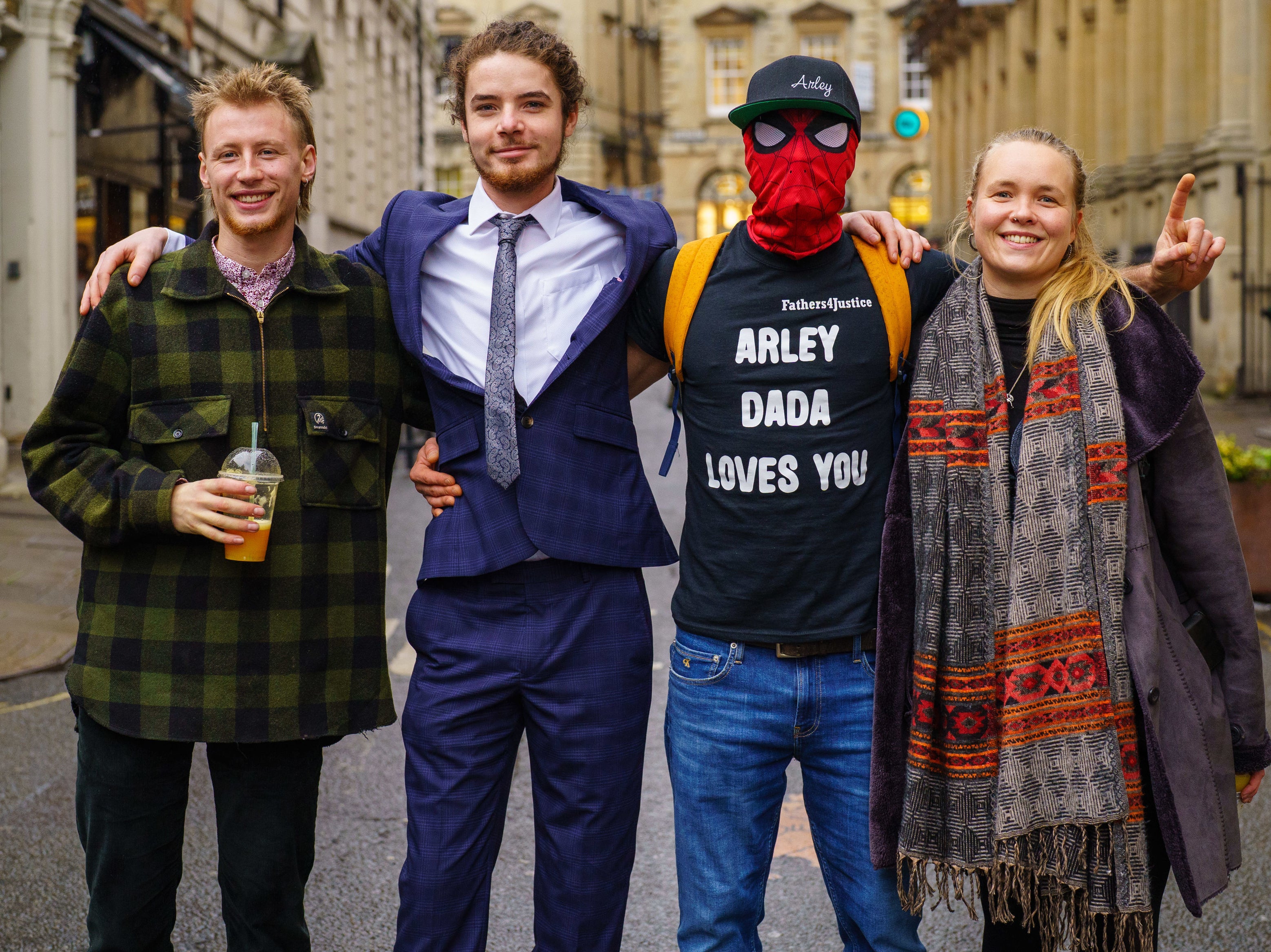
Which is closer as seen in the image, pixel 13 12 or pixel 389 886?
pixel 389 886

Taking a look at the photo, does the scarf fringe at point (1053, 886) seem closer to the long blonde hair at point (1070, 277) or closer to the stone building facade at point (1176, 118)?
the long blonde hair at point (1070, 277)

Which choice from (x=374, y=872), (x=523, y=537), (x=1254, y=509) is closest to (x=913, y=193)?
(x=1254, y=509)

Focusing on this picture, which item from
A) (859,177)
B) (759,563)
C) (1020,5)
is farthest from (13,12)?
(859,177)

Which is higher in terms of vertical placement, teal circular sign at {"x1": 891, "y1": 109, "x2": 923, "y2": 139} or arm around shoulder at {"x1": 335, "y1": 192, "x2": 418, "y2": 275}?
teal circular sign at {"x1": 891, "y1": 109, "x2": 923, "y2": 139}

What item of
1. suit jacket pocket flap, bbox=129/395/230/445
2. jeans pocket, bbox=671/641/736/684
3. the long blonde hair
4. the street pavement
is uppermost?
the long blonde hair

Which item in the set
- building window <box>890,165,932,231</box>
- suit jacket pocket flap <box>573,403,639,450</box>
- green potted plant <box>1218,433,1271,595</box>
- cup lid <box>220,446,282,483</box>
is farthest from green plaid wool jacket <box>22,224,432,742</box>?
building window <box>890,165,932,231</box>

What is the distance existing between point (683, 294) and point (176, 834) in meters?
1.65

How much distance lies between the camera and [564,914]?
10.3ft

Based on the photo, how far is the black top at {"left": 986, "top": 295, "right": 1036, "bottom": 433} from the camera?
2990 millimetres

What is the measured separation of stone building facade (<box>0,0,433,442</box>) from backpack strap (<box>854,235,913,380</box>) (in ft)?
34.7

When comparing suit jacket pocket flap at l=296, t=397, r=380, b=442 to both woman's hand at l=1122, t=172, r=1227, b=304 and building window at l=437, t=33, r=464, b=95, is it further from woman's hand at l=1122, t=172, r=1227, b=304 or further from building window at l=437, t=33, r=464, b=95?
building window at l=437, t=33, r=464, b=95

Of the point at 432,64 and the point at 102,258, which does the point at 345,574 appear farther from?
the point at 432,64

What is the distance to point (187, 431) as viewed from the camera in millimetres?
3025

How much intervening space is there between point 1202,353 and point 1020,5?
1326cm
